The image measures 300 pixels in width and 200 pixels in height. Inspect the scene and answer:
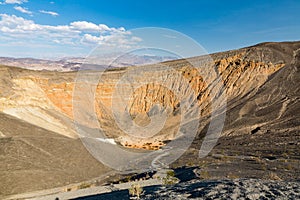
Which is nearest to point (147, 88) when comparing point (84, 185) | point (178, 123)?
point (178, 123)

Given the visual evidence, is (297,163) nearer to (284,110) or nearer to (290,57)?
(284,110)

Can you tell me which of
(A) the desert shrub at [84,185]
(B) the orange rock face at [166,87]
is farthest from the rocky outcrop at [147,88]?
(A) the desert shrub at [84,185]

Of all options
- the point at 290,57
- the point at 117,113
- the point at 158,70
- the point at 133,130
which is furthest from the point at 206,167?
the point at 158,70

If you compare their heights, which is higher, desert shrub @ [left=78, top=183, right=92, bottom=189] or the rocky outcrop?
the rocky outcrop

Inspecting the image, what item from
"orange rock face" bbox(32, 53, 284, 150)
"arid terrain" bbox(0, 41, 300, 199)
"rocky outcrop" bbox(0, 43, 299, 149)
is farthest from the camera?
"orange rock face" bbox(32, 53, 284, 150)

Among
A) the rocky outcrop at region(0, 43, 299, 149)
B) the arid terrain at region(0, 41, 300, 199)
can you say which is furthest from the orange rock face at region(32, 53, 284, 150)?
the arid terrain at region(0, 41, 300, 199)

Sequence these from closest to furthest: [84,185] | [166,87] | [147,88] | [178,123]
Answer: [84,185]
[178,123]
[147,88]
[166,87]

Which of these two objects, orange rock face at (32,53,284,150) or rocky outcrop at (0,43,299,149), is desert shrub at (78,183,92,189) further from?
orange rock face at (32,53,284,150)

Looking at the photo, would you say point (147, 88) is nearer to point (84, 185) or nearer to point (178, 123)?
point (178, 123)
